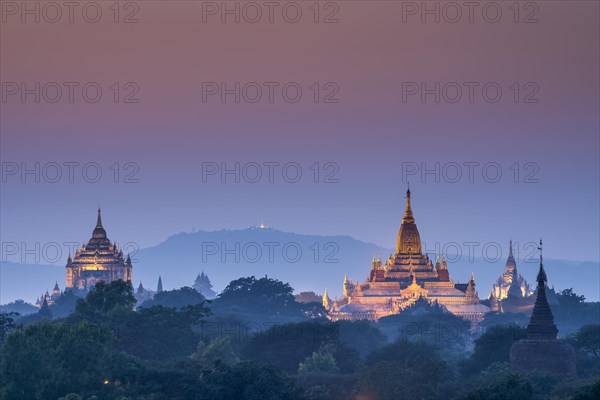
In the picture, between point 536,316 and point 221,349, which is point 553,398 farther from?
point 221,349

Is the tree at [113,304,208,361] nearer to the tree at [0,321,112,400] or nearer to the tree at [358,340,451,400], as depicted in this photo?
the tree at [358,340,451,400]

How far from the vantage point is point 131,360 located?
406 ft

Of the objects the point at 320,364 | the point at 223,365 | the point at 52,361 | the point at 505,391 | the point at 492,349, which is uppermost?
the point at 492,349

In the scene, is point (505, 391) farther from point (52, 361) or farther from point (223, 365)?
point (52, 361)

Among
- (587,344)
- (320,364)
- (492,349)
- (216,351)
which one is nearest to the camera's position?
(320,364)

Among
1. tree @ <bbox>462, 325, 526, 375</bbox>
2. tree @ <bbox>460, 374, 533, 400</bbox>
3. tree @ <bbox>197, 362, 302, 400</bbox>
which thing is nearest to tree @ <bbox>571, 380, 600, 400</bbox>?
tree @ <bbox>460, 374, 533, 400</bbox>

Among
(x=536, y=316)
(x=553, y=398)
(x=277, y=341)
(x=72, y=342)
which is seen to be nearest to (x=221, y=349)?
(x=277, y=341)

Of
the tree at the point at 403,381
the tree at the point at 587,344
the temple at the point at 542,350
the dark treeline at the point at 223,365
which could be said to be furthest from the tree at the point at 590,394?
the tree at the point at 587,344

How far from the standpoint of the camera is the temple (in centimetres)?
14275

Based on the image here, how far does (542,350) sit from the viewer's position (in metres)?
144

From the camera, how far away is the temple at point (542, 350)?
143 meters

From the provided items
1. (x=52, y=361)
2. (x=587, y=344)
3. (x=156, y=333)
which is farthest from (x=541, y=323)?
(x=52, y=361)

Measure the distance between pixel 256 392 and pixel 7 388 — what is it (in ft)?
45.3

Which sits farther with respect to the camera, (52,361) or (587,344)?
(587,344)
